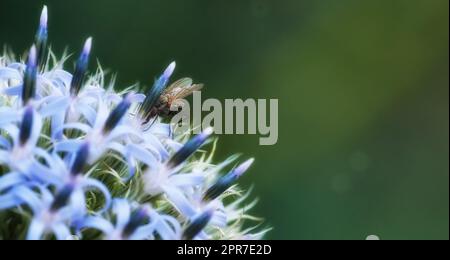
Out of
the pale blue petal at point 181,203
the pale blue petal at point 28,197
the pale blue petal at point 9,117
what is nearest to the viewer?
the pale blue petal at point 28,197

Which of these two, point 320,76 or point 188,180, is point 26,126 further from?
point 320,76

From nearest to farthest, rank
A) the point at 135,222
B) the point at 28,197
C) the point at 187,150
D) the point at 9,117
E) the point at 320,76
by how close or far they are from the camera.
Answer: the point at 28,197, the point at 135,222, the point at 9,117, the point at 187,150, the point at 320,76

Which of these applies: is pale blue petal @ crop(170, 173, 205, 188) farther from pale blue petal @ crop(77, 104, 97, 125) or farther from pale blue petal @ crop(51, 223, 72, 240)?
pale blue petal @ crop(51, 223, 72, 240)

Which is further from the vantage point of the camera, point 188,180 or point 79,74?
point 79,74

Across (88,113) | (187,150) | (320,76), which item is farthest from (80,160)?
(320,76)

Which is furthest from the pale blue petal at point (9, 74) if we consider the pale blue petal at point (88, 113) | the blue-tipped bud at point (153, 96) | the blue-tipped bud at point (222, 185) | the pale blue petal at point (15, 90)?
the blue-tipped bud at point (222, 185)

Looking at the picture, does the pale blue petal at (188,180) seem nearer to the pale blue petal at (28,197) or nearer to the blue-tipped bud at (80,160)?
the blue-tipped bud at (80,160)

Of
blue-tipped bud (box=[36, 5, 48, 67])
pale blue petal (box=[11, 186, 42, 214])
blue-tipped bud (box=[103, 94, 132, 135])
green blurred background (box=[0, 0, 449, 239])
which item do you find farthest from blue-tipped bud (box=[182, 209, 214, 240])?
green blurred background (box=[0, 0, 449, 239])
